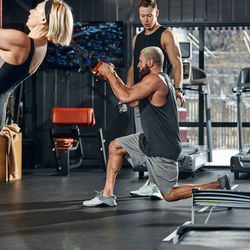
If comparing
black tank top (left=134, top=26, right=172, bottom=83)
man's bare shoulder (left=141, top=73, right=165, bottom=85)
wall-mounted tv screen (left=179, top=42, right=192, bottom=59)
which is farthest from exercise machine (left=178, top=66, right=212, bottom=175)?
man's bare shoulder (left=141, top=73, right=165, bottom=85)

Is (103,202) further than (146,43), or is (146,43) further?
(146,43)

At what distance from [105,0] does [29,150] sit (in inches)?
112

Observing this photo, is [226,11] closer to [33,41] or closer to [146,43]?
[146,43]

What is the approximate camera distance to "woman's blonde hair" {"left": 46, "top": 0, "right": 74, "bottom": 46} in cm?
267

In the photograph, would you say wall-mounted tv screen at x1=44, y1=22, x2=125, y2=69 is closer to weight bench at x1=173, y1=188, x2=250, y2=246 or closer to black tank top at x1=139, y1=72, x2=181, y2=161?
black tank top at x1=139, y1=72, x2=181, y2=161

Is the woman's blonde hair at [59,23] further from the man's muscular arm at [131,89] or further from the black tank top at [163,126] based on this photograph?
the black tank top at [163,126]

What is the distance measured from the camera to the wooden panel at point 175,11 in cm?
862

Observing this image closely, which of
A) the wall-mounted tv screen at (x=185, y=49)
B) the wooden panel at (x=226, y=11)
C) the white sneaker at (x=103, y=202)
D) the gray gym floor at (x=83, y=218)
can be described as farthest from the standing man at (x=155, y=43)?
the wooden panel at (x=226, y=11)

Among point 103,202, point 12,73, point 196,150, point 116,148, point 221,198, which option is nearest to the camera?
point 12,73

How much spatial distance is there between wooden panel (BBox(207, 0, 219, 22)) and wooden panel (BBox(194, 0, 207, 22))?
7 centimetres

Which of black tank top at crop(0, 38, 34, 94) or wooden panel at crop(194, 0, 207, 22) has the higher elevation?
wooden panel at crop(194, 0, 207, 22)

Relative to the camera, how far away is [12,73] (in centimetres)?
263

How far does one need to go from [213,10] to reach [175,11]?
0.63 meters

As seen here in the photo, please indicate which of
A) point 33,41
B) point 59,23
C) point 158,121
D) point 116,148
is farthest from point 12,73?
point 116,148
